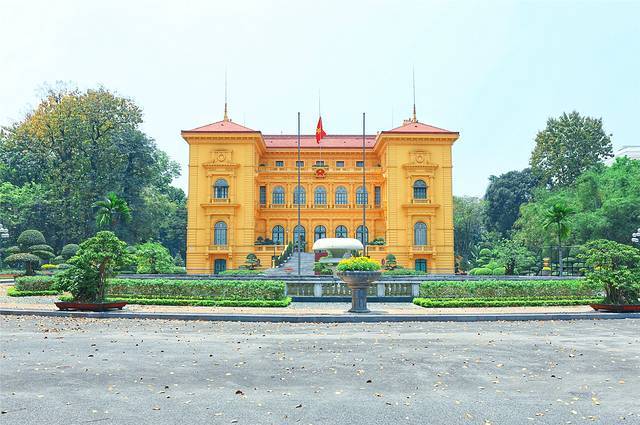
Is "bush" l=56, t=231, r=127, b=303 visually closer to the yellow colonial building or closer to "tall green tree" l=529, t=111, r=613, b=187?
the yellow colonial building

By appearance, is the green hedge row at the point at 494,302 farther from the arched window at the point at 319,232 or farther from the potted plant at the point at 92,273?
the arched window at the point at 319,232

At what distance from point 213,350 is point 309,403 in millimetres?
Result: 4119

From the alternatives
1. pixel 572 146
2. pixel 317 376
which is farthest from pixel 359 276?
pixel 572 146

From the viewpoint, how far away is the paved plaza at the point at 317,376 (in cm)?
612

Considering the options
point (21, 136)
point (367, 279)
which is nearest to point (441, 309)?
point (367, 279)

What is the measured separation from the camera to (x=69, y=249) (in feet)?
149

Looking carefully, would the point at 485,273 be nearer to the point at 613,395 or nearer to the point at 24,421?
the point at 613,395

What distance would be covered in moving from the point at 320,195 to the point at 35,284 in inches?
1398

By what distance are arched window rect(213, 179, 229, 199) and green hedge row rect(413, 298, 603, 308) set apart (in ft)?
113

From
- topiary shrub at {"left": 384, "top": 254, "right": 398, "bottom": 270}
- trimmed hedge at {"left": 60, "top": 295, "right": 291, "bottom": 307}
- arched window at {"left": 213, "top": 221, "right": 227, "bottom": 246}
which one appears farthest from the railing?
trimmed hedge at {"left": 60, "top": 295, "right": 291, "bottom": 307}

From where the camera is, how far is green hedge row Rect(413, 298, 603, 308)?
753 inches

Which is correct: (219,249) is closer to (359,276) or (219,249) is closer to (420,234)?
(420,234)

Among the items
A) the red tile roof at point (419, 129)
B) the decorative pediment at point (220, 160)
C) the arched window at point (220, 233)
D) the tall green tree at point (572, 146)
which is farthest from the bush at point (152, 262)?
the tall green tree at point (572, 146)

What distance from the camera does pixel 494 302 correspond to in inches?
762
